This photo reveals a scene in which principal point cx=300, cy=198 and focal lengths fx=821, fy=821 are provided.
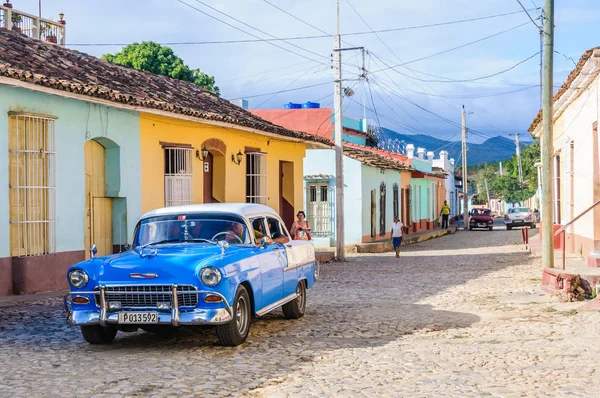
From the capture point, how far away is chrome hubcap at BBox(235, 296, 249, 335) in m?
8.46

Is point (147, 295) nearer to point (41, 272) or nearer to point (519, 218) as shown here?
point (41, 272)

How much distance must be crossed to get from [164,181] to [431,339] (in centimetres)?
961

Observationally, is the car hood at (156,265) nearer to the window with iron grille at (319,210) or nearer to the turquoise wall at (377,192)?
the window with iron grille at (319,210)

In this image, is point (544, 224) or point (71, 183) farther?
point (544, 224)

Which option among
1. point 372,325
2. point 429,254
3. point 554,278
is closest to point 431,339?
point 372,325

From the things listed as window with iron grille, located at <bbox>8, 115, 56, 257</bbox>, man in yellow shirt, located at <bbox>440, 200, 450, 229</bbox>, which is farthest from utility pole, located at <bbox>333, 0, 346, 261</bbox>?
man in yellow shirt, located at <bbox>440, 200, 450, 229</bbox>

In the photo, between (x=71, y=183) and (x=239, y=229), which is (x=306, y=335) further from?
(x=71, y=183)

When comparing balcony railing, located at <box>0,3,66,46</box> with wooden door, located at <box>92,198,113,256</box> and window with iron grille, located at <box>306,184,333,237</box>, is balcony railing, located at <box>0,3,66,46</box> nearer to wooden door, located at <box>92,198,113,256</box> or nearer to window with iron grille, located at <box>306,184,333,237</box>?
wooden door, located at <box>92,198,113,256</box>

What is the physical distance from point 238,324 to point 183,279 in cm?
87

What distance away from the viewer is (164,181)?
1742 centimetres

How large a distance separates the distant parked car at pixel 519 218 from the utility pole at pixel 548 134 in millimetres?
34445

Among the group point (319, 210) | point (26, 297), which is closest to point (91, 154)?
point (26, 297)

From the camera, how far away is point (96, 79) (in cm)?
1576

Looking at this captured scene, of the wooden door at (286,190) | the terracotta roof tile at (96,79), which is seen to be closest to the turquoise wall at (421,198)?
the wooden door at (286,190)
